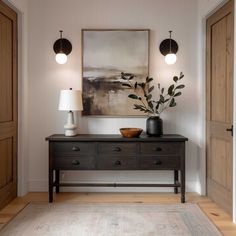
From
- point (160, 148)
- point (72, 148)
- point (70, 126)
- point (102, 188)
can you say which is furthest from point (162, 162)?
point (70, 126)

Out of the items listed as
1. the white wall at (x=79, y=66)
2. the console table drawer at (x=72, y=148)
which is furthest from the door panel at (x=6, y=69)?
the console table drawer at (x=72, y=148)

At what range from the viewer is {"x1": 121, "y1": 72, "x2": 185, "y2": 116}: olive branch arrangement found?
13.1 feet

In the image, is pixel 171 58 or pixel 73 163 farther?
pixel 171 58

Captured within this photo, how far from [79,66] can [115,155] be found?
127 cm

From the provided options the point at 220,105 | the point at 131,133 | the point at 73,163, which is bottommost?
the point at 73,163

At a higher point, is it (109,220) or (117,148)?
(117,148)

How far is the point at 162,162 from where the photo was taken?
3.79 meters

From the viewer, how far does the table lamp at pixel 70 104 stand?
3.88 m

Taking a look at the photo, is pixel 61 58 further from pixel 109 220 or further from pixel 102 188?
pixel 109 220

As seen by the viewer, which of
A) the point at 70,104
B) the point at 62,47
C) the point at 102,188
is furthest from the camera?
the point at 102,188

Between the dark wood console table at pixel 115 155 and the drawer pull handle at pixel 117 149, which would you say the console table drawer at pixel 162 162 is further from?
the drawer pull handle at pixel 117 149

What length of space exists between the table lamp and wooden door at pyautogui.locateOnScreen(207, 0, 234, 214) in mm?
1594

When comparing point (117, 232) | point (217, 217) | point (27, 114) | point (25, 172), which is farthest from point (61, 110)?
point (217, 217)

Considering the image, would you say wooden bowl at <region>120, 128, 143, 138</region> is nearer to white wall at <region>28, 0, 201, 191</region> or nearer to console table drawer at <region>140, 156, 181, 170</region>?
console table drawer at <region>140, 156, 181, 170</region>
